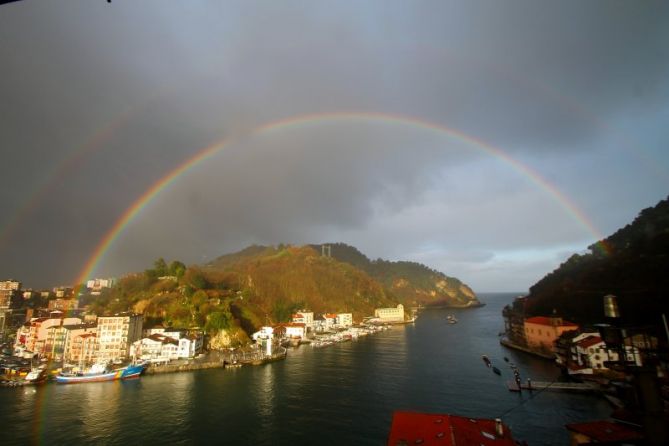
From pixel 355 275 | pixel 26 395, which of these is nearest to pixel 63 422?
pixel 26 395

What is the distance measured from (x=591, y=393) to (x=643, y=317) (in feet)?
45.2

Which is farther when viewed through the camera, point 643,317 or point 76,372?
point 76,372

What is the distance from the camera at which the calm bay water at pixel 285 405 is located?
19391 mm

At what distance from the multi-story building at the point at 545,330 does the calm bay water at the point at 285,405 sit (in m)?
3.16

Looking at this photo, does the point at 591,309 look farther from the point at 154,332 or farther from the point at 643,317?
the point at 154,332

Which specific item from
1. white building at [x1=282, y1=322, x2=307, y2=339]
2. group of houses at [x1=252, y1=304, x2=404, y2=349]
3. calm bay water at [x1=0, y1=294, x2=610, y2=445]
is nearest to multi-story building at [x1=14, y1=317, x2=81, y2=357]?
calm bay water at [x1=0, y1=294, x2=610, y2=445]

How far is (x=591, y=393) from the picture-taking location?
2544cm

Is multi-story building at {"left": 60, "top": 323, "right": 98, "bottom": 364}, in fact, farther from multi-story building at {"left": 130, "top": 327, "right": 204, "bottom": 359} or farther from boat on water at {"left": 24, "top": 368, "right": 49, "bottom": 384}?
boat on water at {"left": 24, "top": 368, "right": 49, "bottom": 384}

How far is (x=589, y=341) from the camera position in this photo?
99.9 ft

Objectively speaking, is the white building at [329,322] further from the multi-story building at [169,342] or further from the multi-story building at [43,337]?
the multi-story building at [43,337]

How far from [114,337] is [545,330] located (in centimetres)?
5362

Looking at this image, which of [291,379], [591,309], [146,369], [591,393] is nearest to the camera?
[591,393]

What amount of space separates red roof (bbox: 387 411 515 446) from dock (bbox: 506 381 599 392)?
1582 cm

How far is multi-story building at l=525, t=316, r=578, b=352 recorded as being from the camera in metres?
38.3
